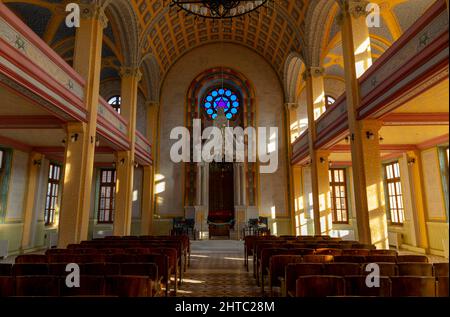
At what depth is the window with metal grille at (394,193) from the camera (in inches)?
527

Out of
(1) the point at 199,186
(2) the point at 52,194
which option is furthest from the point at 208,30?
(2) the point at 52,194

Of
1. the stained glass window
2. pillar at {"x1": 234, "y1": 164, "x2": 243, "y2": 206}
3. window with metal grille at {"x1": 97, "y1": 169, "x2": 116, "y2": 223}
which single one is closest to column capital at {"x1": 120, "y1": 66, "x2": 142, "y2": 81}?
the stained glass window

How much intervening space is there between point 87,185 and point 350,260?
680 centimetres

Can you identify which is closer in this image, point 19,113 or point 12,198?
point 19,113

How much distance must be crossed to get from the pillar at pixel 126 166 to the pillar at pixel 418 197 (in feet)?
38.3

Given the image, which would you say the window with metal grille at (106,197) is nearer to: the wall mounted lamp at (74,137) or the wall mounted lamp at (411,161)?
the wall mounted lamp at (74,137)

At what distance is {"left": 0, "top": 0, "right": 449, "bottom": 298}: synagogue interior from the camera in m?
4.38

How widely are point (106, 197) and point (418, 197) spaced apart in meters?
15.8

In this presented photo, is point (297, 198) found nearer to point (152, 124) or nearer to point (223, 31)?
point (152, 124)

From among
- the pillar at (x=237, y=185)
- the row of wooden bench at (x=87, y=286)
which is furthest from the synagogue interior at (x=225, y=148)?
the pillar at (x=237, y=185)

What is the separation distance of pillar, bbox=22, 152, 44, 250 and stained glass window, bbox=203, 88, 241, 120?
31.4 ft
